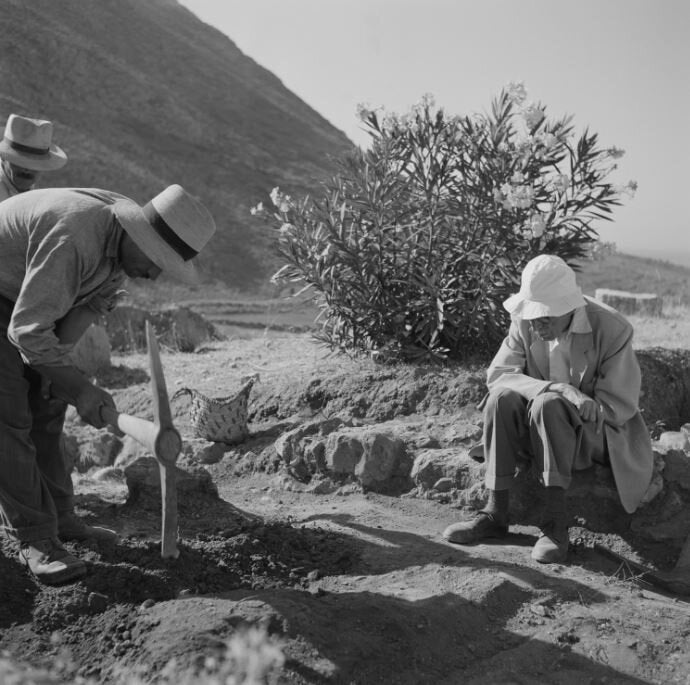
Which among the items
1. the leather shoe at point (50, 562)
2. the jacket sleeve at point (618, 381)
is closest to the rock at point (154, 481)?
the leather shoe at point (50, 562)

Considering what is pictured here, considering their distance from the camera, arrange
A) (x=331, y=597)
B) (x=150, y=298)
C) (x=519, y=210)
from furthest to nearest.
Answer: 1. (x=150, y=298)
2. (x=519, y=210)
3. (x=331, y=597)

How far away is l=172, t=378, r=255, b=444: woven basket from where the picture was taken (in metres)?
5.51

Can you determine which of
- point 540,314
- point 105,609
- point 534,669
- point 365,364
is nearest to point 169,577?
point 105,609

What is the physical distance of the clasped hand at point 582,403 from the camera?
3850 millimetres

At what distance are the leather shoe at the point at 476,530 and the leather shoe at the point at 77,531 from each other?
1.46 metres

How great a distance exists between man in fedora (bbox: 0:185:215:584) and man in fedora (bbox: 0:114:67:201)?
1647mm

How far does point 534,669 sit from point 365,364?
3.31 metres

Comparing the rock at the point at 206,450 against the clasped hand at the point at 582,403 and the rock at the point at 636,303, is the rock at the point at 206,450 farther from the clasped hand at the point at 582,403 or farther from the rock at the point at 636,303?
the rock at the point at 636,303

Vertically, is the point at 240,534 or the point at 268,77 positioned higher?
the point at 268,77

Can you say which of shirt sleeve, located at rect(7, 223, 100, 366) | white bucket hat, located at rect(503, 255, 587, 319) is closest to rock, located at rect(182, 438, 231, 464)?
white bucket hat, located at rect(503, 255, 587, 319)

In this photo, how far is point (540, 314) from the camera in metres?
3.94

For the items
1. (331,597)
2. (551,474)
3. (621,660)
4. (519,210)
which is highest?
(519,210)

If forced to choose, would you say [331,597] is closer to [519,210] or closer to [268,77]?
[519,210]

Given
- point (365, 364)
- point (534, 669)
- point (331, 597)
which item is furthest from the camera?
point (365, 364)
